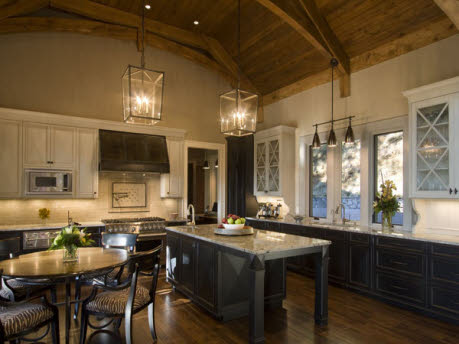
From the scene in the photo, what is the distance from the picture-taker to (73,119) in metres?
5.42

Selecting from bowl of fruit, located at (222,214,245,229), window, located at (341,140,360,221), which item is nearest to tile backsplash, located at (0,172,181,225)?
bowl of fruit, located at (222,214,245,229)

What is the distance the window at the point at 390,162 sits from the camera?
480cm

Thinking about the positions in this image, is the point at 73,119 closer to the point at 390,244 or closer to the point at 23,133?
the point at 23,133

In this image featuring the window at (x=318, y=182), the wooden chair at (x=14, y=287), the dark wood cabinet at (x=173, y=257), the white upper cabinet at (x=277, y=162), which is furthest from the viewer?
the white upper cabinet at (x=277, y=162)

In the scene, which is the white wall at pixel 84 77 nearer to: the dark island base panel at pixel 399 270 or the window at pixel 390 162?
the window at pixel 390 162

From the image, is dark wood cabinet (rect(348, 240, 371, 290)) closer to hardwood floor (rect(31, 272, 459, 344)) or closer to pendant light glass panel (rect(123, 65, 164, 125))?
hardwood floor (rect(31, 272, 459, 344))

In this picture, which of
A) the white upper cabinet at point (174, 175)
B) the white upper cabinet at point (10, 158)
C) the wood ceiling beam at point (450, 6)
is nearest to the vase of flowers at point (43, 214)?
the white upper cabinet at point (10, 158)

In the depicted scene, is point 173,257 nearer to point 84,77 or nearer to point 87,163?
point 87,163

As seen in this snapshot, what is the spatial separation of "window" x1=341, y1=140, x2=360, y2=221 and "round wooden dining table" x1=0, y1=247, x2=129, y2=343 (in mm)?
3938

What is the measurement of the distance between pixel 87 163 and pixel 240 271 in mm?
3529

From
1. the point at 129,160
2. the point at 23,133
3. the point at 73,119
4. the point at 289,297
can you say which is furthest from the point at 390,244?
the point at 23,133

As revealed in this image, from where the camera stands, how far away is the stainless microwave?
5055 millimetres

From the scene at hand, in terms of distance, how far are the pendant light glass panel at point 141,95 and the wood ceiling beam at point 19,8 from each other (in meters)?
3.29

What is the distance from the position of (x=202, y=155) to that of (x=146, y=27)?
5.75 meters
